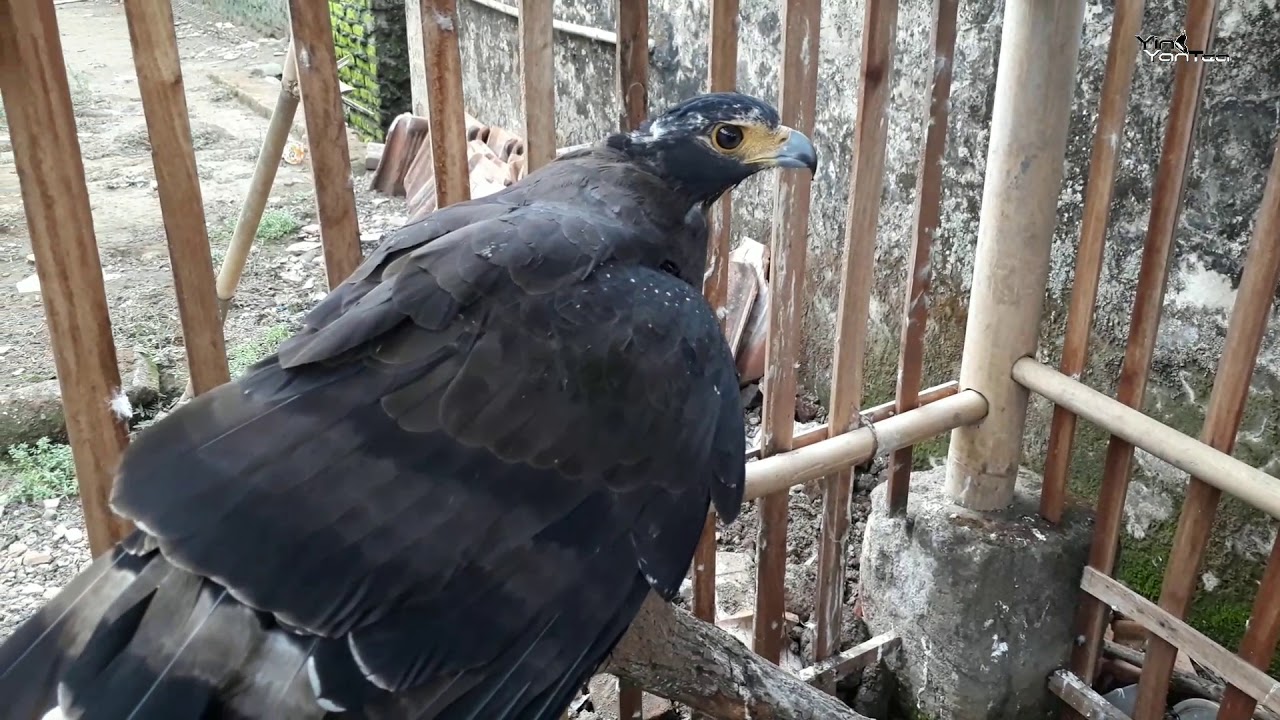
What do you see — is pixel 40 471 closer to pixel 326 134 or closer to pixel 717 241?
pixel 326 134

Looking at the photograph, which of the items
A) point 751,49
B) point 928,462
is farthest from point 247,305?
point 928,462

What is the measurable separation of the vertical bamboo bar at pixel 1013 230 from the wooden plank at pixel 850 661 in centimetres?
52

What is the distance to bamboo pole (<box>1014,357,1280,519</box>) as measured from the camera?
7.87 feet

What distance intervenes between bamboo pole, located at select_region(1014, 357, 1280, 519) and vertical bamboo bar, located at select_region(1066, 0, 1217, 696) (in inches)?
3.7

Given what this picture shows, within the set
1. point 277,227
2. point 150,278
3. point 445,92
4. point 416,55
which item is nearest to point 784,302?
point 445,92

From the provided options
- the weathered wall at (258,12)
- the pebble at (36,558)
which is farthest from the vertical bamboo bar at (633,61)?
the weathered wall at (258,12)

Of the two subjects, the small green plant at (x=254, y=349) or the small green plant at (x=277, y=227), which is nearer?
the small green plant at (x=254, y=349)

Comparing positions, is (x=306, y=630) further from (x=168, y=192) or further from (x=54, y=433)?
(x=54, y=433)

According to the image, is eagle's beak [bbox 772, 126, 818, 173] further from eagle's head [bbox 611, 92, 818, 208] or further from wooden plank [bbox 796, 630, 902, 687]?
wooden plank [bbox 796, 630, 902, 687]

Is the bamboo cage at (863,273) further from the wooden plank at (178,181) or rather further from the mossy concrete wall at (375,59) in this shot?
the mossy concrete wall at (375,59)

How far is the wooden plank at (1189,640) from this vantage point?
2.51m

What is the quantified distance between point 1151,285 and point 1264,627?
90cm

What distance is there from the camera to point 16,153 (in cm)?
169

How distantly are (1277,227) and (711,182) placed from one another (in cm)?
129
